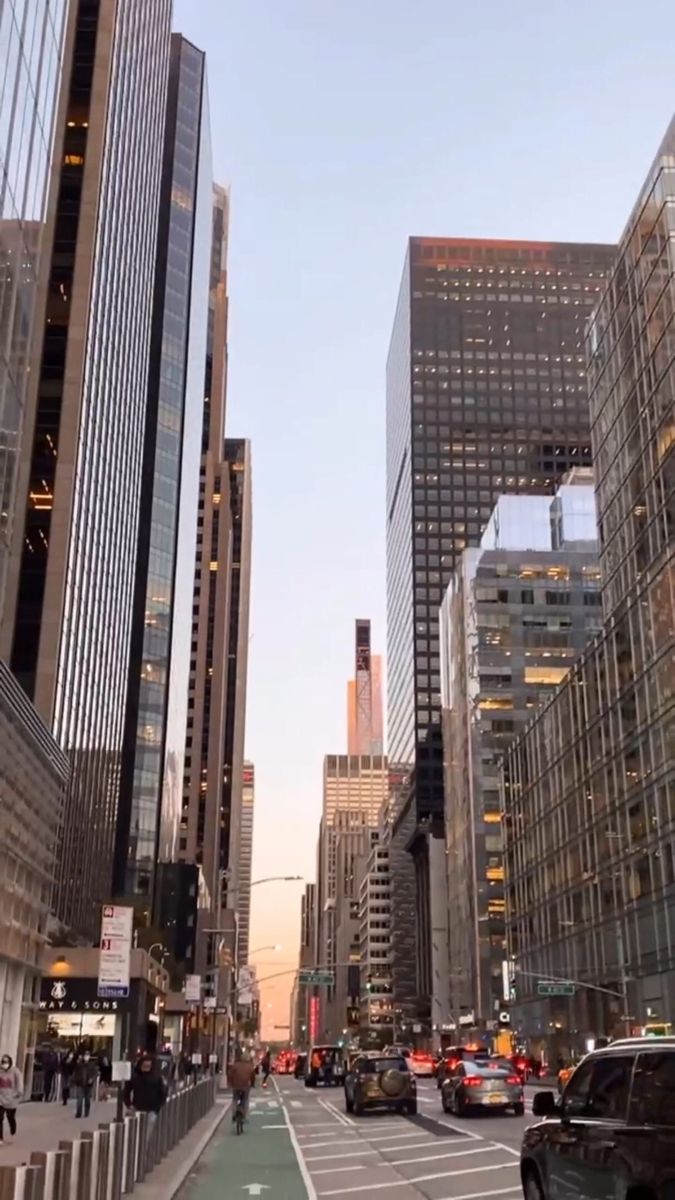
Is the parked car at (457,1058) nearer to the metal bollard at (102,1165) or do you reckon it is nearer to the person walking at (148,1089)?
the person walking at (148,1089)

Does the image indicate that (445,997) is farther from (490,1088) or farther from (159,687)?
(490,1088)

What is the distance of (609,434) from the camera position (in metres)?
79.8

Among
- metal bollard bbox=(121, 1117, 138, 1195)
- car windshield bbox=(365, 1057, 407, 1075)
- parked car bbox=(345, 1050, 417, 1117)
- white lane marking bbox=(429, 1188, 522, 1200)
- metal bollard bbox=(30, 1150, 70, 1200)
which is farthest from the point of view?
car windshield bbox=(365, 1057, 407, 1075)

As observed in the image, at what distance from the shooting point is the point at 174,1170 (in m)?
17.5

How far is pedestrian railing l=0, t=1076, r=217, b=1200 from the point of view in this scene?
821cm

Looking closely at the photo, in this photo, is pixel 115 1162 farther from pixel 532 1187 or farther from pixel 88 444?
pixel 88 444

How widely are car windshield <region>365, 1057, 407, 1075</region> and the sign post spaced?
16675 mm

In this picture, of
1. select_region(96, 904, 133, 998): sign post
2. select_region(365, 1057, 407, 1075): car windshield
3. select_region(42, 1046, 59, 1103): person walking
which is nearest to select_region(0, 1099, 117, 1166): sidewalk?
select_region(42, 1046, 59, 1103): person walking

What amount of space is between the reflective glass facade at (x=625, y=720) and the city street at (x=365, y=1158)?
33.9 m

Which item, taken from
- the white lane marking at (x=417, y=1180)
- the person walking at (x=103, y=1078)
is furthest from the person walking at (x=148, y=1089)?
the person walking at (x=103, y=1078)

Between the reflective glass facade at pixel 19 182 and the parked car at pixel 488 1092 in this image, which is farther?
the parked car at pixel 488 1092

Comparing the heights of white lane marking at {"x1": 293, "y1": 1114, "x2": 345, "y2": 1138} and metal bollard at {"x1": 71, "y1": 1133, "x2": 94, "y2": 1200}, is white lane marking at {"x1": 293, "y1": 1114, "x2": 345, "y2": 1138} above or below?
below

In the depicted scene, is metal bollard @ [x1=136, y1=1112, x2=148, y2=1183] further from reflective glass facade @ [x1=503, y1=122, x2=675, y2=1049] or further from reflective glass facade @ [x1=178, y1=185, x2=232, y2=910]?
reflective glass facade @ [x1=178, y1=185, x2=232, y2=910]

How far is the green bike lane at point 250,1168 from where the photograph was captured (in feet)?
51.2
